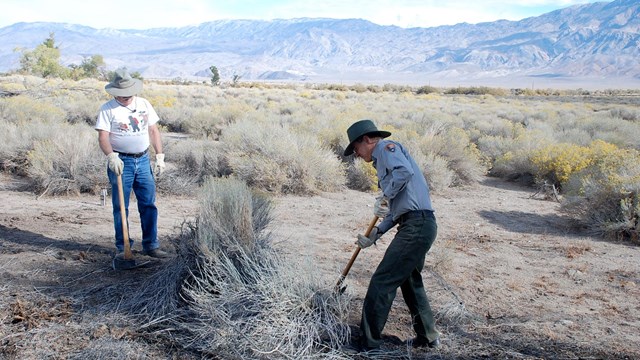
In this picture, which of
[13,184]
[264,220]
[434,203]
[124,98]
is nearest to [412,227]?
[264,220]

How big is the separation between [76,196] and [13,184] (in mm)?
1443

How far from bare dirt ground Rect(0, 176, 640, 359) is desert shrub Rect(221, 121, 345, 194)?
0.59m

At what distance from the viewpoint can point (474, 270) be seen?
20.7 feet

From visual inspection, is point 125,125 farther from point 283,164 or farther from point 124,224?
point 283,164

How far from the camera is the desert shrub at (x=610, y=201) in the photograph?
7.75 m

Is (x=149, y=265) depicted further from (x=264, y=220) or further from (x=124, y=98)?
(x=124, y=98)

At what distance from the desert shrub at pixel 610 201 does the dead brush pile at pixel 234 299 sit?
5041 mm

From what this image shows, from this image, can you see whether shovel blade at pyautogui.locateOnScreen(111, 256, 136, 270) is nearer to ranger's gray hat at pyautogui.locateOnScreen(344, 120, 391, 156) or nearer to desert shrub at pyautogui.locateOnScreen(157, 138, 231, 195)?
ranger's gray hat at pyautogui.locateOnScreen(344, 120, 391, 156)

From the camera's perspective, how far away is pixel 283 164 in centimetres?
1043

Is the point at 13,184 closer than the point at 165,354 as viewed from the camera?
No

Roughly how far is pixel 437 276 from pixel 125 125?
3.40 metres

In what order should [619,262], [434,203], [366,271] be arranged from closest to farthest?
[366,271], [619,262], [434,203]

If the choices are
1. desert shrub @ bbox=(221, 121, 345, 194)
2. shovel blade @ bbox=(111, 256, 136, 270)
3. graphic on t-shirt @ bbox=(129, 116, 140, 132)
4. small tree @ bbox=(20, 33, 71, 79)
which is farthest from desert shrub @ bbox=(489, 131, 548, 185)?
small tree @ bbox=(20, 33, 71, 79)

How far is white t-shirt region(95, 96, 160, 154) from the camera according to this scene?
215 inches
